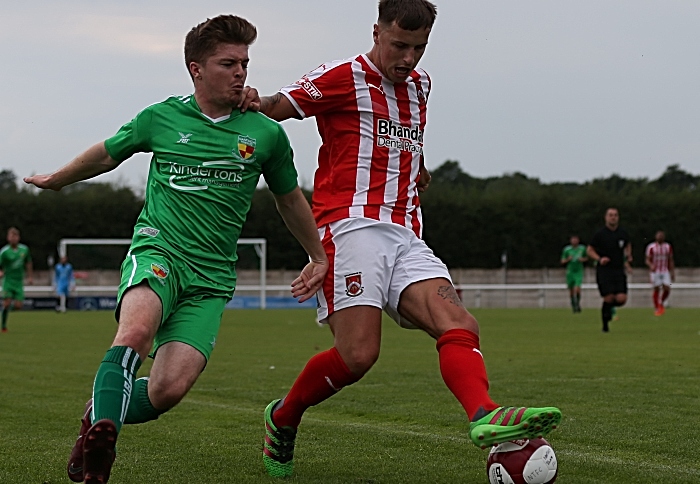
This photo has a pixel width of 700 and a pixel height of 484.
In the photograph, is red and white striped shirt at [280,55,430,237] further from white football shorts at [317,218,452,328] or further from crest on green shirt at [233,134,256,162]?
crest on green shirt at [233,134,256,162]

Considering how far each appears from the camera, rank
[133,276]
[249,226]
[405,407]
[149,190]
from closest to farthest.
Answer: [133,276] < [149,190] < [405,407] < [249,226]

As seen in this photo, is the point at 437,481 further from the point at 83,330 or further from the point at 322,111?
the point at 83,330

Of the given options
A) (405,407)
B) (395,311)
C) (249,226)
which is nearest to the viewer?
(395,311)

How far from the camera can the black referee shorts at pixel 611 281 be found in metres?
18.7

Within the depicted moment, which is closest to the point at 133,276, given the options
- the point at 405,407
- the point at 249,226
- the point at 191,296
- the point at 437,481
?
the point at 191,296

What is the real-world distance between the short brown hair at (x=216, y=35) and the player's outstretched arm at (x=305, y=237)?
2.44 feet

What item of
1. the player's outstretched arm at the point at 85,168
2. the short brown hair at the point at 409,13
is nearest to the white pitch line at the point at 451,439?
the short brown hair at the point at 409,13

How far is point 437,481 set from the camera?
5.00 m

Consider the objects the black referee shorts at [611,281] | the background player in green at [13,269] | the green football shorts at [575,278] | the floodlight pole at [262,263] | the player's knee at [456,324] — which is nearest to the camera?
the player's knee at [456,324]

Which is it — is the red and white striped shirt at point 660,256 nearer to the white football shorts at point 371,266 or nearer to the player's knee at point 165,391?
the white football shorts at point 371,266

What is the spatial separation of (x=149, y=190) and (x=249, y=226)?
132 feet

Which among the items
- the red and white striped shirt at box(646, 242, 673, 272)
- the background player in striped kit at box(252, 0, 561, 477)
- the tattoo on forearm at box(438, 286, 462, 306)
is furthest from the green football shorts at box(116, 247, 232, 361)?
the red and white striped shirt at box(646, 242, 673, 272)

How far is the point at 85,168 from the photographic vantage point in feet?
16.0

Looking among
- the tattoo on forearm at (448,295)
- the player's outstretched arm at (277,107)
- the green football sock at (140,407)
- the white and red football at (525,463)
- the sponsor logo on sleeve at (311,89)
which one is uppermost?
the sponsor logo on sleeve at (311,89)
